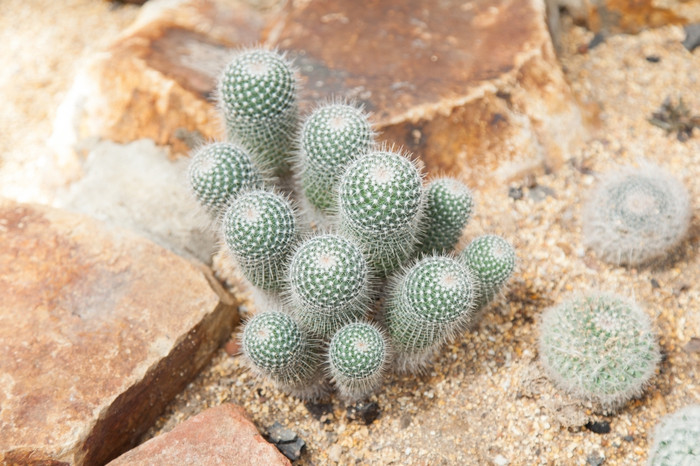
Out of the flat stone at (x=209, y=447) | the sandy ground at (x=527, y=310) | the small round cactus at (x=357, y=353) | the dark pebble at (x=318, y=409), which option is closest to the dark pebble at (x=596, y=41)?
the sandy ground at (x=527, y=310)

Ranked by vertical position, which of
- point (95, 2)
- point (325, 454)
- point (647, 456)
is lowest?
point (325, 454)

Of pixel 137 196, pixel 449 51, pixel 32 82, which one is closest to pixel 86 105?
pixel 137 196

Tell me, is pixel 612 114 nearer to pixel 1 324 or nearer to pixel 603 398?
pixel 603 398

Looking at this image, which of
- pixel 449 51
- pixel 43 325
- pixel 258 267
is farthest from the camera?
pixel 449 51

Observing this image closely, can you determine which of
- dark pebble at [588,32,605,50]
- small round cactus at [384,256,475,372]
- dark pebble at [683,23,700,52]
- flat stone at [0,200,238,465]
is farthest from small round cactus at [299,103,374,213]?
dark pebble at [683,23,700,52]

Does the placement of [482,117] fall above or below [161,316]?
above

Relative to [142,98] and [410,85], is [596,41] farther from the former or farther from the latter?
[142,98]
